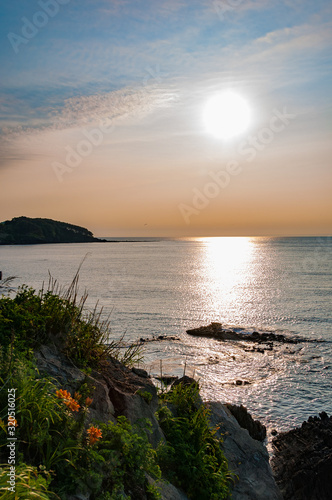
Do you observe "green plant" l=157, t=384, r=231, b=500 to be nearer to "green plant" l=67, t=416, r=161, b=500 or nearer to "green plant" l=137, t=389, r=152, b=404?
"green plant" l=137, t=389, r=152, b=404

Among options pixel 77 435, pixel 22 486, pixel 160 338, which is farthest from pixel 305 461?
pixel 160 338

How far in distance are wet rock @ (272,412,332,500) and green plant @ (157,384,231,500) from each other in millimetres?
3743

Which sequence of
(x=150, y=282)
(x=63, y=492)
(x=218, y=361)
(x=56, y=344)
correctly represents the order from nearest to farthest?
(x=63, y=492) < (x=56, y=344) < (x=218, y=361) < (x=150, y=282)

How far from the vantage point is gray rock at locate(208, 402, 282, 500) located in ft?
23.9

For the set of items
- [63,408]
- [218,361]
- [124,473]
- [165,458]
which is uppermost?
[63,408]

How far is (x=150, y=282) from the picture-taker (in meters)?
66.7

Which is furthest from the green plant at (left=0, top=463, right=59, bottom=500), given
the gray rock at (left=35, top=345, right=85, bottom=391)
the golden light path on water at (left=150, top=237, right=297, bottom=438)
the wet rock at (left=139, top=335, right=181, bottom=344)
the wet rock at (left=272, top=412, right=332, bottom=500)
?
the wet rock at (left=139, top=335, right=181, bottom=344)

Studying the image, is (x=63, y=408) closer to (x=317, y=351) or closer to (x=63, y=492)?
(x=63, y=492)

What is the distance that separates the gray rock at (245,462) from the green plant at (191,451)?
44 centimetres

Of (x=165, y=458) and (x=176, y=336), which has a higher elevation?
(x=165, y=458)

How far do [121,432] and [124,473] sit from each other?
0.46m

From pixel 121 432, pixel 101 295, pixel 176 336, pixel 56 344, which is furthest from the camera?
pixel 101 295

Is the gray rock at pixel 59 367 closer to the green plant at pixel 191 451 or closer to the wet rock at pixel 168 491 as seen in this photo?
the wet rock at pixel 168 491

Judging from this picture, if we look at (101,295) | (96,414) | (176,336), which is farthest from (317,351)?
(101,295)
